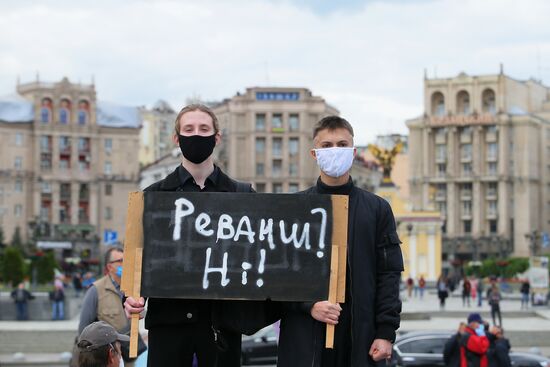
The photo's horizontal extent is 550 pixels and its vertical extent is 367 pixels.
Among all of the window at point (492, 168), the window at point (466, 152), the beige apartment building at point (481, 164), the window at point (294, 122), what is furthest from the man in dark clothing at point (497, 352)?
the window at point (466, 152)

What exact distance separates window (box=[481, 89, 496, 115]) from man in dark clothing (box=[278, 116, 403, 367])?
Result: 104887 millimetres

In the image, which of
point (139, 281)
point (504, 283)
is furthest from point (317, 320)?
point (504, 283)

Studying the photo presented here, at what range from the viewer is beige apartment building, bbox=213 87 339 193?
102500 millimetres

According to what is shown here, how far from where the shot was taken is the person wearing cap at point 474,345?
54.2 feet

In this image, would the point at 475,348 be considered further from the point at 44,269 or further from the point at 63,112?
the point at 63,112

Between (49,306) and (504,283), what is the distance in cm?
3302

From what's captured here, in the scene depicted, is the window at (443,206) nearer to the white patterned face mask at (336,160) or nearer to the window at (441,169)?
A: the window at (441,169)

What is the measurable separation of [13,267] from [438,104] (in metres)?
68.6

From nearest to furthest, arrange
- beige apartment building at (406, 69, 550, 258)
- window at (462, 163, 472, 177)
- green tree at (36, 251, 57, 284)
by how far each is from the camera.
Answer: green tree at (36, 251, 57, 284), beige apartment building at (406, 69, 550, 258), window at (462, 163, 472, 177)

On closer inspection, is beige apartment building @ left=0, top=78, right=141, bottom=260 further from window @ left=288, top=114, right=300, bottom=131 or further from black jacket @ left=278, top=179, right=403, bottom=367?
black jacket @ left=278, top=179, right=403, bottom=367

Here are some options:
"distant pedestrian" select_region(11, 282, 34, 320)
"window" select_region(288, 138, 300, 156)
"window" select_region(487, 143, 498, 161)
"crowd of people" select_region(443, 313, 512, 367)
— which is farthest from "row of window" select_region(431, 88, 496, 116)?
"crowd of people" select_region(443, 313, 512, 367)

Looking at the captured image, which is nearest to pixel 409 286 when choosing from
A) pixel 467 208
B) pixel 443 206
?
pixel 467 208

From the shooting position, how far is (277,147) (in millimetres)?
103688

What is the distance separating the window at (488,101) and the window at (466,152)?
3739 millimetres
